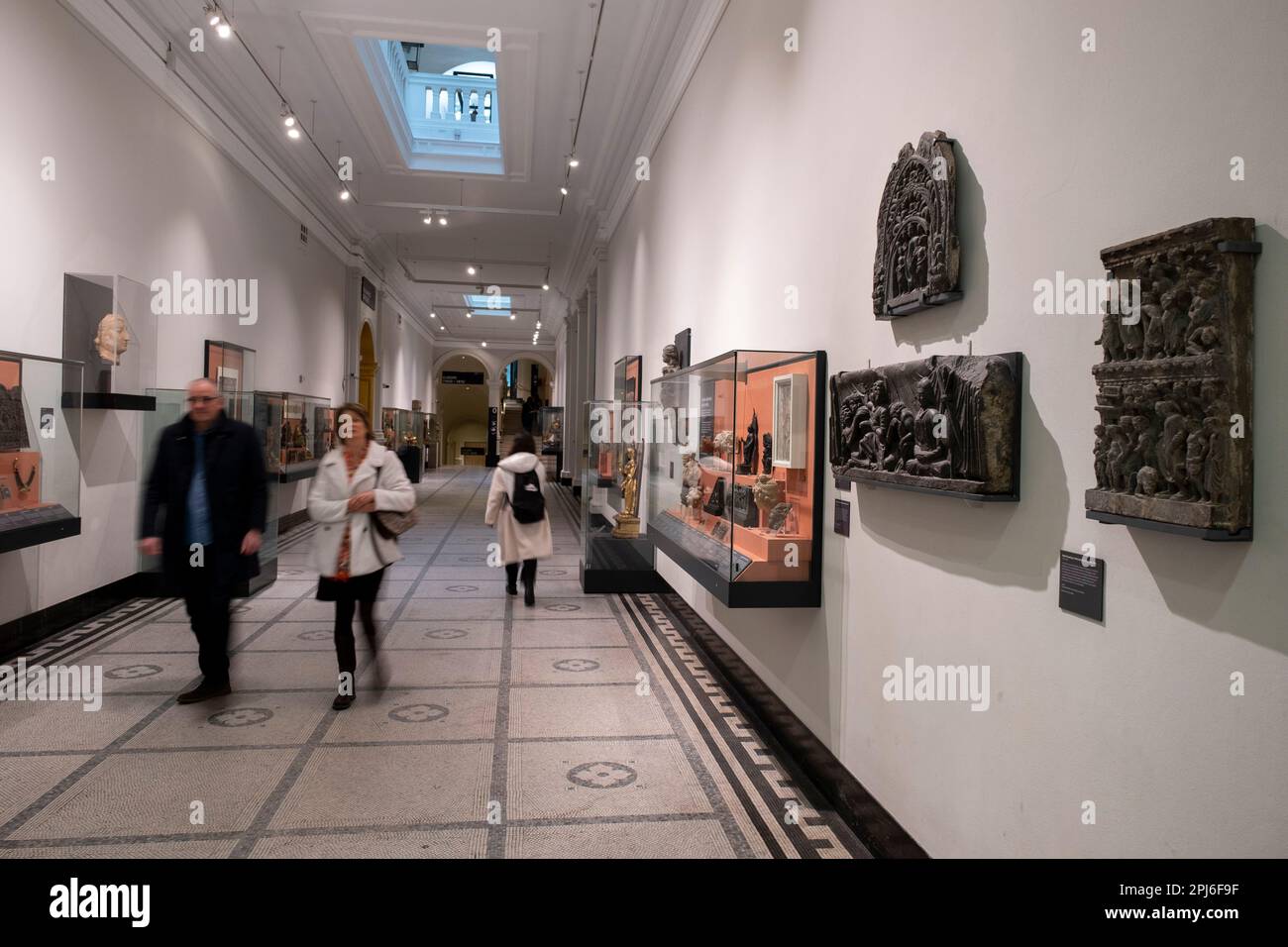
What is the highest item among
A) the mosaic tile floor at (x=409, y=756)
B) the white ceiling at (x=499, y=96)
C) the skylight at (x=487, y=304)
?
the skylight at (x=487, y=304)

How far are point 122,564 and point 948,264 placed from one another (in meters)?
8.59

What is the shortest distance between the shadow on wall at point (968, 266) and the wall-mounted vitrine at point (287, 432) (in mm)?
9037

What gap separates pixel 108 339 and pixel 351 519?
4106mm

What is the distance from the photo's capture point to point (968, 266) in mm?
3266

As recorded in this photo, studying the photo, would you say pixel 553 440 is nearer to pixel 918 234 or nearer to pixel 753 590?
pixel 753 590

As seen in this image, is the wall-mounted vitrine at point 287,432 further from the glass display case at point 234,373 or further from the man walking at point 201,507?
the man walking at point 201,507

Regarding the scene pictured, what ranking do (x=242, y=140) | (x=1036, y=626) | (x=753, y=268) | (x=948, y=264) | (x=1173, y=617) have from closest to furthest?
(x=1173, y=617) → (x=1036, y=626) → (x=948, y=264) → (x=753, y=268) → (x=242, y=140)

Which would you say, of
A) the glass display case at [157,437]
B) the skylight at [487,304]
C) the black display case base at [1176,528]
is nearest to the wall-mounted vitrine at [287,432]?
the glass display case at [157,437]

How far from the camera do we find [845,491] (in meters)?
4.45

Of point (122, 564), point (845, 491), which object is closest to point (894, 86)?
point (845, 491)

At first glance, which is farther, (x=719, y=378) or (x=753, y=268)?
(x=753, y=268)

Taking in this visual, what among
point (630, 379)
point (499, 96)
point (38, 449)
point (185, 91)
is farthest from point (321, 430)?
point (38, 449)

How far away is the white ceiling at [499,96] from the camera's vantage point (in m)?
9.31
